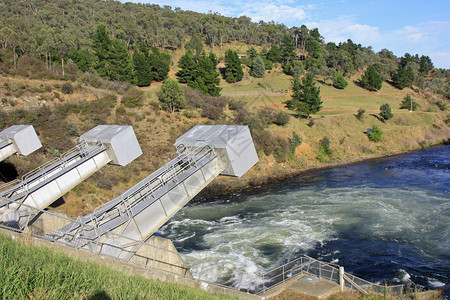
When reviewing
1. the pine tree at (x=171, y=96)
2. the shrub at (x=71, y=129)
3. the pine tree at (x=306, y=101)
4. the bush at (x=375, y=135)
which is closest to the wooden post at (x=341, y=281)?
the shrub at (x=71, y=129)

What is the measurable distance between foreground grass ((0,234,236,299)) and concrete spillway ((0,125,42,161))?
12105 mm

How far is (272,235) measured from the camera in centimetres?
2134

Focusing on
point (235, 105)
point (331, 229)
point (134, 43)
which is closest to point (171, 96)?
point (235, 105)

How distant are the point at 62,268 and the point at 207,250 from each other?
43.0 feet

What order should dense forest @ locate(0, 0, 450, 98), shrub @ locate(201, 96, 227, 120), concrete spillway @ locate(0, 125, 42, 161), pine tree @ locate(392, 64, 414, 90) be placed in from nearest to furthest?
concrete spillway @ locate(0, 125, 42, 161)
shrub @ locate(201, 96, 227, 120)
dense forest @ locate(0, 0, 450, 98)
pine tree @ locate(392, 64, 414, 90)

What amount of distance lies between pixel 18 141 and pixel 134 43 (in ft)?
267

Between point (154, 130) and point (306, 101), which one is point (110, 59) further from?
point (306, 101)

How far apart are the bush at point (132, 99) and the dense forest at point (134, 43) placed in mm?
11461

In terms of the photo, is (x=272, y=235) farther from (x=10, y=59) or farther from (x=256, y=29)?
(x=256, y=29)

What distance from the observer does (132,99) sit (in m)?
47.8

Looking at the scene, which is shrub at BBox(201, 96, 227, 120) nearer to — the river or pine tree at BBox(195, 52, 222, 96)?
pine tree at BBox(195, 52, 222, 96)

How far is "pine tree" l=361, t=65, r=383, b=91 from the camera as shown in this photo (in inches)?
3652

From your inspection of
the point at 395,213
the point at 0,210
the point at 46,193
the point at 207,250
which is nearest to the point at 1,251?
the point at 0,210

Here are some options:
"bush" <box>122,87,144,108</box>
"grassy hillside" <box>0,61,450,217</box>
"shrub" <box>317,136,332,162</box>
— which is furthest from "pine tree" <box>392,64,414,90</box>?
"bush" <box>122,87,144,108</box>
